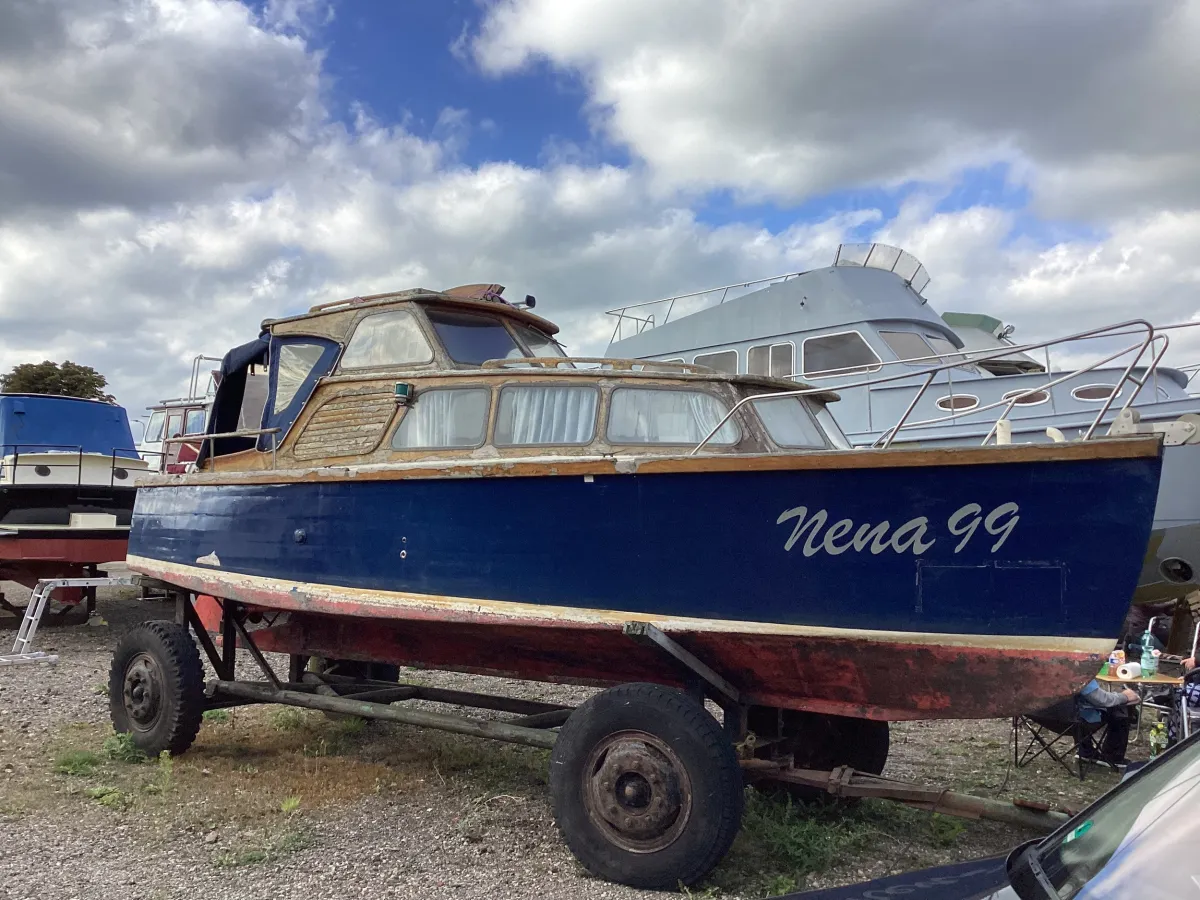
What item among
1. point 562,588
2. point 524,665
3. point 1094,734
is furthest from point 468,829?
point 1094,734

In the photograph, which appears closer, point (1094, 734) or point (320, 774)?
point (320, 774)

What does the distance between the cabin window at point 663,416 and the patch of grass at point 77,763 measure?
385 cm

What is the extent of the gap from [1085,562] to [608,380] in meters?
2.35

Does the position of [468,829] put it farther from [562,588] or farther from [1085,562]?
[1085,562]

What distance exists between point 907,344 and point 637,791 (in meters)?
8.66

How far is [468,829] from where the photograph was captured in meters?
4.68

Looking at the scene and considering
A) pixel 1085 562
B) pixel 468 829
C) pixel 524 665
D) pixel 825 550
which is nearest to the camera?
pixel 1085 562

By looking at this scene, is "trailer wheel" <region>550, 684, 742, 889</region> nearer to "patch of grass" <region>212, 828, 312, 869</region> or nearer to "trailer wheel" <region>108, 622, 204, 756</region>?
"patch of grass" <region>212, 828, 312, 869</region>

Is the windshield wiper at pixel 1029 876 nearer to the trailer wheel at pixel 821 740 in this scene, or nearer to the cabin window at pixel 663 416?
the trailer wheel at pixel 821 740

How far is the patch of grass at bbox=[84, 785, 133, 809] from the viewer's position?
16.5 feet

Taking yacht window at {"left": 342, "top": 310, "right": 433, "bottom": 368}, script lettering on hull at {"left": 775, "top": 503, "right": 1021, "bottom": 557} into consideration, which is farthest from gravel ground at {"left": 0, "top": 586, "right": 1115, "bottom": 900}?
yacht window at {"left": 342, "top": 310, "right": 433, "bottom": 368}

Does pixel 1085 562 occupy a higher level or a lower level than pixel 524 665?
higher

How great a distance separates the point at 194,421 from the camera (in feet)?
48.0

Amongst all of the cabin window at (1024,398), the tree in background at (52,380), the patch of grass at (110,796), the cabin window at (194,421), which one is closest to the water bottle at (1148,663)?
the cabin window at (1024,398)
